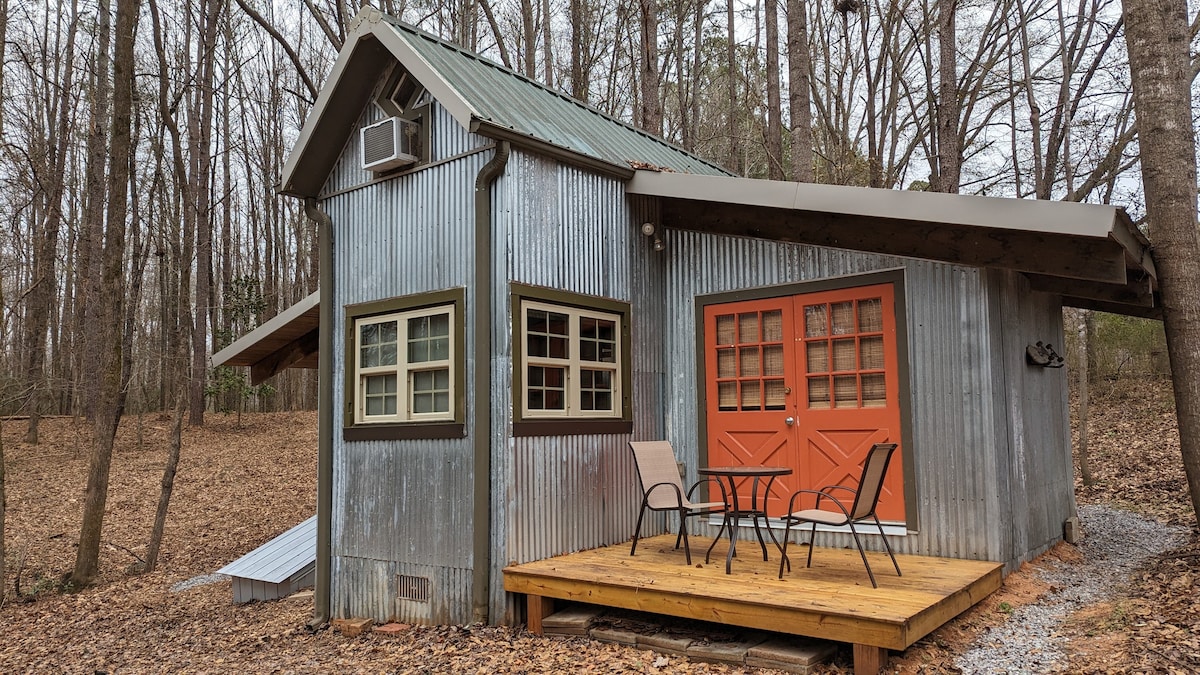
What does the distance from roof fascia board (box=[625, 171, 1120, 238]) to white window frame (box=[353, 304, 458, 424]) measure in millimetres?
2151

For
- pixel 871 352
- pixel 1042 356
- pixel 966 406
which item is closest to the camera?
pixel 966 406

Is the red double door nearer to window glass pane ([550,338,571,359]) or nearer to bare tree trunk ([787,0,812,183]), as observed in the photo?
window glass pane ([550,338,571,359])

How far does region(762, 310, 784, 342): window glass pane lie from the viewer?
6.95m

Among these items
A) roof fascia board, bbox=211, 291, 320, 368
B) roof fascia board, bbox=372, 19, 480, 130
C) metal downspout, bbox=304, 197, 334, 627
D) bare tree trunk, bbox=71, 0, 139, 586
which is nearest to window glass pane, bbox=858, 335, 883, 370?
roof fascia board, bbox=372, 19, 480, 130

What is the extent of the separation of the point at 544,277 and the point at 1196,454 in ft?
16.6

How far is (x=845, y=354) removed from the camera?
21.6 feet

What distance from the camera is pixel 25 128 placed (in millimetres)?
17047

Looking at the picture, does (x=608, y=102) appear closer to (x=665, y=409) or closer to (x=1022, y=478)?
(x=665, y=409)

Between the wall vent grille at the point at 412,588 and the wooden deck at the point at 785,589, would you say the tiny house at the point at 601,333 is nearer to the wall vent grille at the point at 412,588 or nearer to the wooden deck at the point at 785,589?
the wall vent grille at the point at 412,588

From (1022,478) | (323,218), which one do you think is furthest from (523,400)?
(1022,478)

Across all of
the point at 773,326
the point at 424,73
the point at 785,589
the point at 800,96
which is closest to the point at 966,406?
the point at 773,326

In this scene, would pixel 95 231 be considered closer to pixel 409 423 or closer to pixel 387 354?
pixel 387 354

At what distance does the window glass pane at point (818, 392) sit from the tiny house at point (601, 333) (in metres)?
0.02

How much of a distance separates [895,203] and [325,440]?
5.17 meters
